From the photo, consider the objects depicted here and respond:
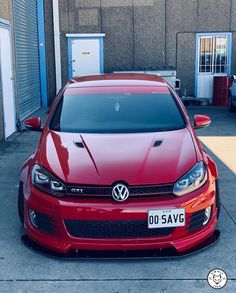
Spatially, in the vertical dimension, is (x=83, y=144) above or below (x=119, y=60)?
below

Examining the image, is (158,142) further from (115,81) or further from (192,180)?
(115,81)

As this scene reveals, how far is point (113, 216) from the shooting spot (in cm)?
354

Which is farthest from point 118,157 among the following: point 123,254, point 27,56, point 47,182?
point 27,56

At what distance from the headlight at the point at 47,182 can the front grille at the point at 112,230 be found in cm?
28

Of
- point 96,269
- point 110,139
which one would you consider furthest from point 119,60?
point 96,269

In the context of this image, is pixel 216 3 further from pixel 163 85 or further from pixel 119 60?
pixel 163 85

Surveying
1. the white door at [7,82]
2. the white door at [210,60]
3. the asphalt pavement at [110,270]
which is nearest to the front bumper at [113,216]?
the asphalt pavement at [110,270]

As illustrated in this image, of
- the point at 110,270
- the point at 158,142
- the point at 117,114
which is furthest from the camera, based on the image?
the point at 117,114

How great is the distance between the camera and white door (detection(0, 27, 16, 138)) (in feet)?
30.2

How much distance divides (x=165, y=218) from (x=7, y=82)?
22.8 ft

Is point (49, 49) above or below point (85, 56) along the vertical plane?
above

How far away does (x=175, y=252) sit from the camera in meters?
3.85

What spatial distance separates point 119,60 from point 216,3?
3.98 meters

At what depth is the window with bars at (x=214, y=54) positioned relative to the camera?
15484 millimetres
